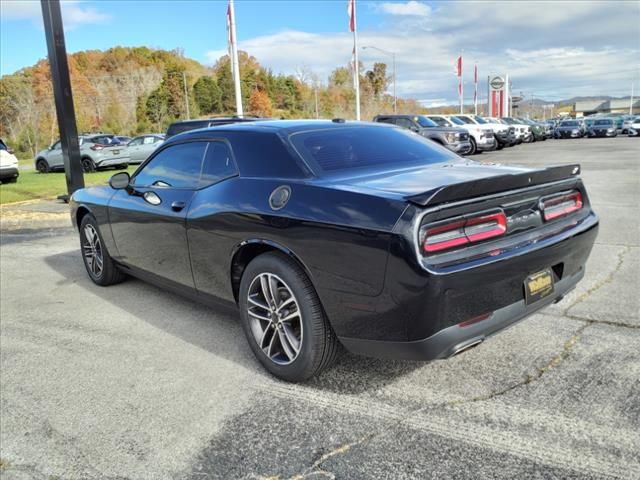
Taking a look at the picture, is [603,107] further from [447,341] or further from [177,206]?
[447,341]

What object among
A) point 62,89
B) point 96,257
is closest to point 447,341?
point 96,257

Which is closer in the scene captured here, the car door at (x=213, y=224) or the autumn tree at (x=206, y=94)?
the car door at (x=213, y=224)

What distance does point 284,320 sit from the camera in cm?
323

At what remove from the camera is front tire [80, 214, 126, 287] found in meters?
5.36

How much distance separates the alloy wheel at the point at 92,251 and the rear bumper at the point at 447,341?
3.48 metres

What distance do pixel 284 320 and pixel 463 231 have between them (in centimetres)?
117

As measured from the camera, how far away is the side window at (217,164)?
3.75 m

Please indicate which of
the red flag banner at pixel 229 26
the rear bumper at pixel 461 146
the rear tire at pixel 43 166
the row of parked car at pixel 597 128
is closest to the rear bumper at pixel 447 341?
the rear bumper at pixel 461 146

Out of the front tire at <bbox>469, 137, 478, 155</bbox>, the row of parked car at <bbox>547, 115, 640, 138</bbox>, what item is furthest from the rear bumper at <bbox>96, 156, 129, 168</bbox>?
the row of parked car at <bbox>547, 115, 640, 138</bbox>

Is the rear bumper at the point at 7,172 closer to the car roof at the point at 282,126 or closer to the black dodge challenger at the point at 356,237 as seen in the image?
the black dodge challenger at the point at 356,237

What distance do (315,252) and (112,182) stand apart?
274 cm

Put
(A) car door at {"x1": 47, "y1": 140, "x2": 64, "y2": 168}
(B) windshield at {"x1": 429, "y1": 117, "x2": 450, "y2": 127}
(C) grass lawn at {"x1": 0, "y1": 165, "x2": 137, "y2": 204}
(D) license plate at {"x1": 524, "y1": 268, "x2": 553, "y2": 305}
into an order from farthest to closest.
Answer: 1. (B) windshield at {"x1": 429, "y1": 117, "x2": 450, "y2": 127}
2. (A) car door at {"x1": 47, "y1": 140, "x2": 64, "y2": 168}
3. (C) grass lawn at {"x1": 0, "y1": 165, "x2": 137, "y2": 204}
4. (D) license plate at {"x1": 524, "y1": 268, "x2": 553, "y2": 305}

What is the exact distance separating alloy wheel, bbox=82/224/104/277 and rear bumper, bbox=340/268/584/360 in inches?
137

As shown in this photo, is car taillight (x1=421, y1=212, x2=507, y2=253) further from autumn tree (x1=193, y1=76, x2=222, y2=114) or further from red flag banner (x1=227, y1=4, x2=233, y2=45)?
autumn tree (x1=193, y1=76, x2=222, y2=114)
